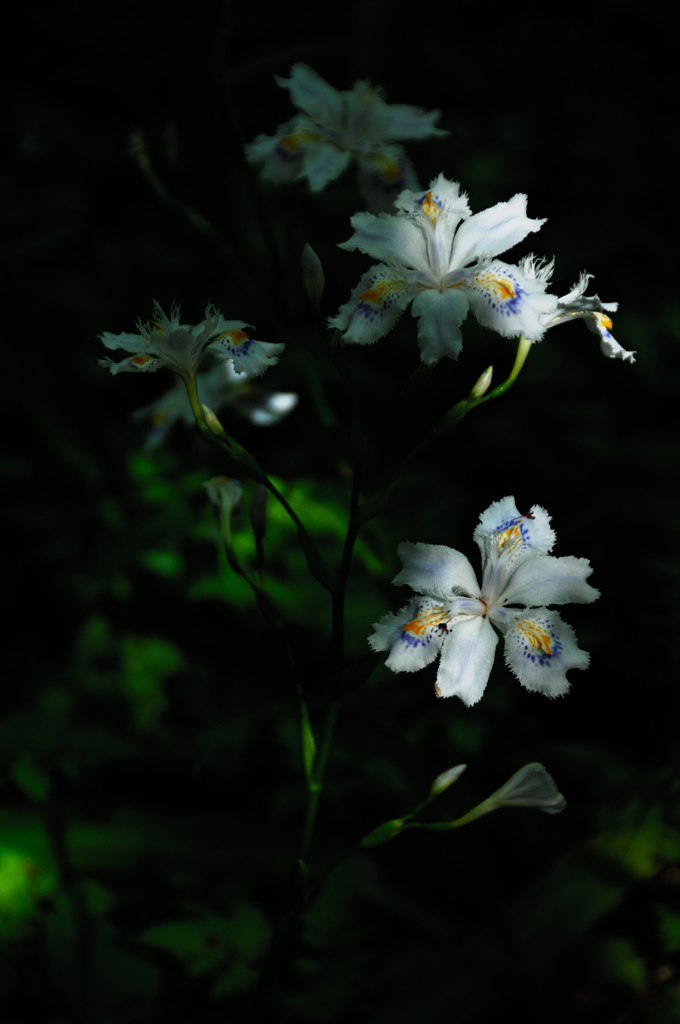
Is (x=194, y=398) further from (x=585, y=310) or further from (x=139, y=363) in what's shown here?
(x=585, y=310)

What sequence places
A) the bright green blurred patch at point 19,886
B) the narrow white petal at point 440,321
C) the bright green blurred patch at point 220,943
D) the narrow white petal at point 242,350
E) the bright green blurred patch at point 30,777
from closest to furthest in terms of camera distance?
the narrow white petal at point 440,321, the narrow white petal at point 242,350, the bright green blurred patch at point 220,943, the bright green blurred patch at point 19,886, the bright green blurred patch at point 30,777

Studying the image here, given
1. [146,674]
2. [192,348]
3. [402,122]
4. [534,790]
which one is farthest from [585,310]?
[146,674]

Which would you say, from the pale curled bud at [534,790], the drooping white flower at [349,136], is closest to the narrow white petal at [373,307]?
the pale curled bud at [534,790]

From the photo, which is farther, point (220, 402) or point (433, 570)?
point (220, 402)

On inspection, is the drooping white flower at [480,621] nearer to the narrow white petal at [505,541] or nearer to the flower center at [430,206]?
the narrow white petal at [505,541]

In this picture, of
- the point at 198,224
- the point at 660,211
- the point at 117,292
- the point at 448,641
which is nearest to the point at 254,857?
the point at 448,641

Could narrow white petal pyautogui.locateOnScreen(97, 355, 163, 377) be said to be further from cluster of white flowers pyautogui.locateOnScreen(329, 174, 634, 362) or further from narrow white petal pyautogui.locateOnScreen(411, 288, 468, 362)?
narrow white petal pyautogui.locateOnScreen(411, 288, 468, 362)

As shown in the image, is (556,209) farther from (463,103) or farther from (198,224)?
(198,224)
